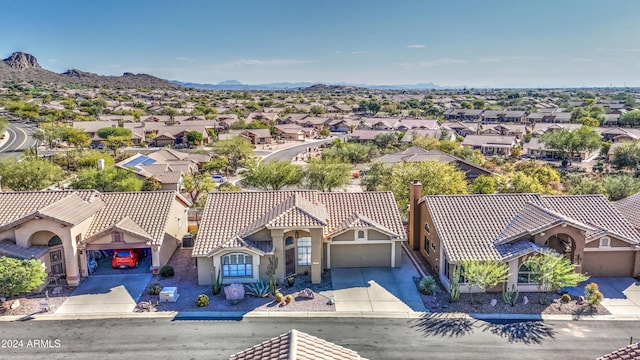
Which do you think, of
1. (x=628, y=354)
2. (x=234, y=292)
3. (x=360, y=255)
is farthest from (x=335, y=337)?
(x=628, y=354)

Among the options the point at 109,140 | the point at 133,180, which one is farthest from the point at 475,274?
the point at 109,140

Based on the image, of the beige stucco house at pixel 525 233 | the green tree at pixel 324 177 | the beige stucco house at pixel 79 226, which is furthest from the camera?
the green tree at pixel 324 177

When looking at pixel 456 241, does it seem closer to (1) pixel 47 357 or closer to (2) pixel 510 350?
(2) pixel 510 350

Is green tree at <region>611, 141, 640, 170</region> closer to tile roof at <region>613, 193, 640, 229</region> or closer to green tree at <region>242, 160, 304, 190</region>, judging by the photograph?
tile roof at <region>613, 193, 640, 229</region>

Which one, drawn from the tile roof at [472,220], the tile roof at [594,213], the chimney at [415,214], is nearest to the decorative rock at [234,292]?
the tile roof at [472,220]

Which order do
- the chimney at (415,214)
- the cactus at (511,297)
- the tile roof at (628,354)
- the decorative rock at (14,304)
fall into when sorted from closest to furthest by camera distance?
1. the tile roof at (628,354)
2. the decorative rock at (14,304)
3. the cactus at (511,297)
4. the chimney at (415,214)

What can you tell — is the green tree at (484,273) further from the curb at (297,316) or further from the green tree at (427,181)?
the green tree at (427,181)
